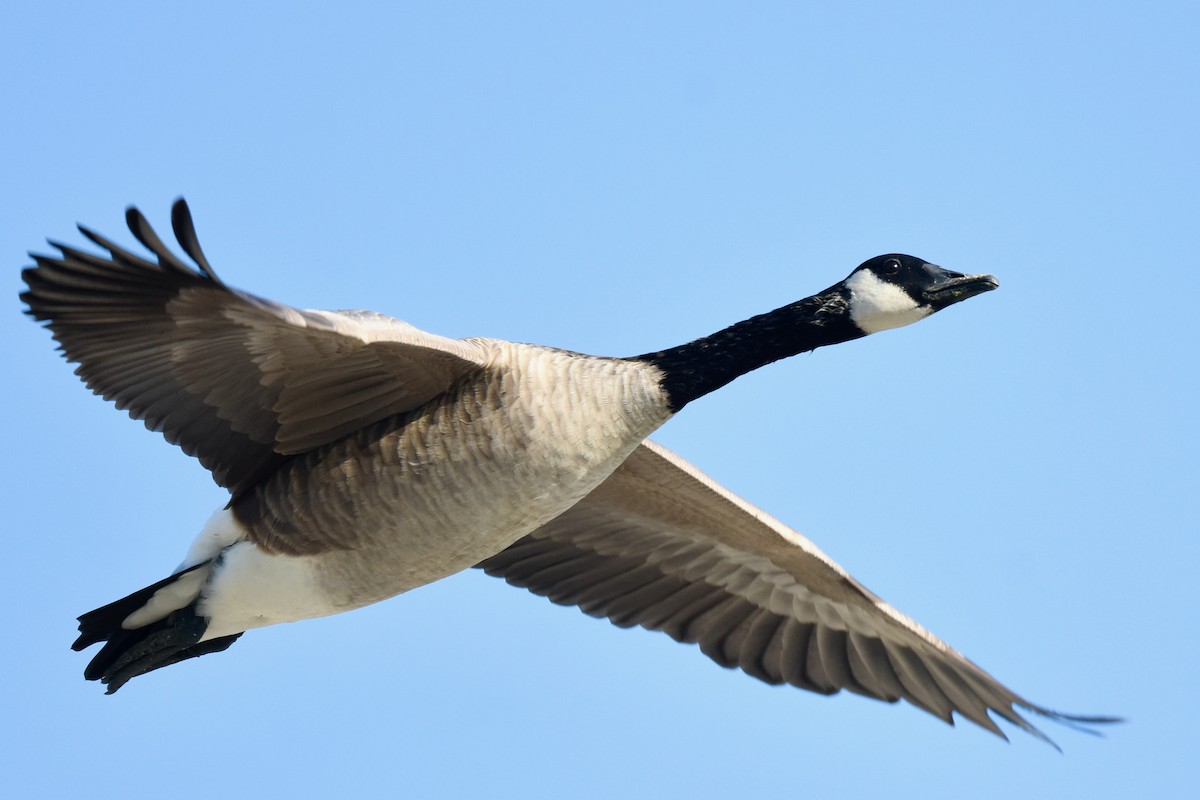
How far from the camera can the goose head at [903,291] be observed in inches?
363

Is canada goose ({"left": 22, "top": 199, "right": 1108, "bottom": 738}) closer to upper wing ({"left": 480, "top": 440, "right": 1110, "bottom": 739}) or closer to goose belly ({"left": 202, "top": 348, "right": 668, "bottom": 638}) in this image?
goose belly ({"left": 202, "top": 348, "right": 668, "bottom": 638})

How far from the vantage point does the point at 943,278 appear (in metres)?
9.25

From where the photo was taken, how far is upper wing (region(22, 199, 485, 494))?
754 centimetres

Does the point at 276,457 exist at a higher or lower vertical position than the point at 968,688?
higher

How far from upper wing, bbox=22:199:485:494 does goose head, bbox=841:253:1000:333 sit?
2.55m

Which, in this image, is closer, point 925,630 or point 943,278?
point 943,278

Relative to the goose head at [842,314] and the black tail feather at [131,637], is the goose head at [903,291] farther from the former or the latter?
the black tail feather at [131,637]

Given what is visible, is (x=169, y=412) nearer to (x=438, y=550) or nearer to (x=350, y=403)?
(x=350, y=403)

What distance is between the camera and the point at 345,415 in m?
8.52

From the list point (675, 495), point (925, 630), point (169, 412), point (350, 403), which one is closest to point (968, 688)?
point (925, 630)

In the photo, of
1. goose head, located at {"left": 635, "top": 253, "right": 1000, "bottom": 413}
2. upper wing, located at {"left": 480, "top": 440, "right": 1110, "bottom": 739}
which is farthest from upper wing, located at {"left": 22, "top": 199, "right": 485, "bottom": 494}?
upper wing, located at {"left": 480, "top": 440, "right": 1110, "bottom": 739}

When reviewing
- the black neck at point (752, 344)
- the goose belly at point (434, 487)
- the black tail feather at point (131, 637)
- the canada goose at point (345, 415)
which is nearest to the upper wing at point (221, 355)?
the canada goose at point (345, 415)

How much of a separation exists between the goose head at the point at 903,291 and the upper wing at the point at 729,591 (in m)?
1.82

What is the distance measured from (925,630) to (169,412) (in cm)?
534
